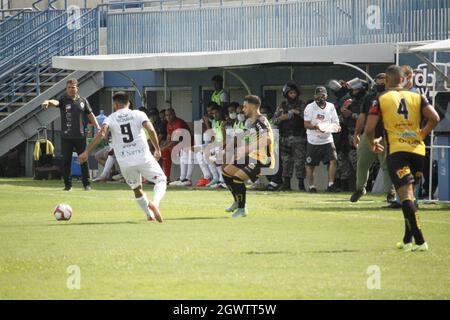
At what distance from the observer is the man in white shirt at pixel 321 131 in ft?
84.7

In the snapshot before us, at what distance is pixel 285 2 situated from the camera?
96.7 ft

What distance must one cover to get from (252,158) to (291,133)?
7.79 metres

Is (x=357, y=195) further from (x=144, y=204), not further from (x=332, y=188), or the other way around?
(x=144, y=204)

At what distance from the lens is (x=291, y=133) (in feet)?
89.0

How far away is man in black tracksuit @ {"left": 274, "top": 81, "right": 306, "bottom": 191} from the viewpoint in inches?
1062

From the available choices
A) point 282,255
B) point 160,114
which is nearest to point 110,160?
point 160,114

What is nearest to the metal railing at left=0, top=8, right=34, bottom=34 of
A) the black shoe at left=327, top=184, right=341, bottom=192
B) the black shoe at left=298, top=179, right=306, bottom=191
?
the black shoe at left=298, top=179, right=306, bottom=191

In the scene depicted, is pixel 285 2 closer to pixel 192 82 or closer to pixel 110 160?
pixel 192 82

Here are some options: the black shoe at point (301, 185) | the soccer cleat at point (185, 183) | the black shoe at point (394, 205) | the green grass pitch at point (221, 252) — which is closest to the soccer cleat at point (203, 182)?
the soccer cleat at point (185, 183)

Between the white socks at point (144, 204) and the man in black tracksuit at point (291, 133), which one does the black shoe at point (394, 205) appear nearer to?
the white socks at point (144, 204)

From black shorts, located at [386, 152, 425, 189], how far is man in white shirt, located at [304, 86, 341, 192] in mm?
11277

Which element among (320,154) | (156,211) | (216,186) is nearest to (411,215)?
(156,211)

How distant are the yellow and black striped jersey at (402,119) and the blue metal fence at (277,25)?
454 inches

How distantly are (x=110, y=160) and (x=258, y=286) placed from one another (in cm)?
2016
